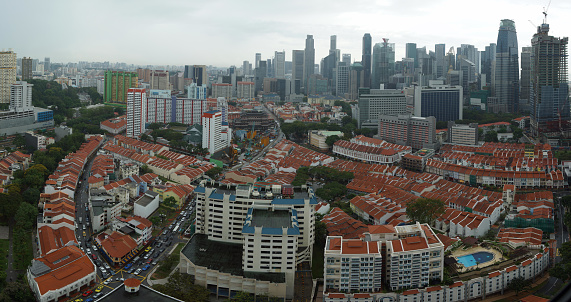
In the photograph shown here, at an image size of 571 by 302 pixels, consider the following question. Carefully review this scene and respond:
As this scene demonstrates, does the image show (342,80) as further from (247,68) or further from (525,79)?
(247,68)

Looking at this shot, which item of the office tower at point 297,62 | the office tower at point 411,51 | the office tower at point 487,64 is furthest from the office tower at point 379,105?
the office tower at point 411,51

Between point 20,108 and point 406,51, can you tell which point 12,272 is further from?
point 406,51

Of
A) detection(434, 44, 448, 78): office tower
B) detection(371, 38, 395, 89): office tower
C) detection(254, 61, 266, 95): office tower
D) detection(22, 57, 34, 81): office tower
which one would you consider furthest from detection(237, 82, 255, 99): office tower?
detection(434, 44, 448, 78): office tower

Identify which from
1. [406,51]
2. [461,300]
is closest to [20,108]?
[461,300]

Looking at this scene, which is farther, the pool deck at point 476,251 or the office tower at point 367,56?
the office tower at point 367,56

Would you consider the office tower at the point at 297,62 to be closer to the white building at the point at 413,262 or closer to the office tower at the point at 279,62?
the office tower at the point at 279,62

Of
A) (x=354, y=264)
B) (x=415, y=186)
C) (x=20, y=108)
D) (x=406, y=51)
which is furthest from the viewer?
(x=406, y=51)

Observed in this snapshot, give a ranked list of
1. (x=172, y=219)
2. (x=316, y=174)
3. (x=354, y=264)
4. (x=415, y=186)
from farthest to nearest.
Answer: (x=316, y=174)
(x=415, y=186)
(x=172, y=219)
(x=354, y=264)

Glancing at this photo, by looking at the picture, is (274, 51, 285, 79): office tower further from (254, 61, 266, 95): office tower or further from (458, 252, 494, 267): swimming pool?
(458, 252, 494, 267): swimming pool
